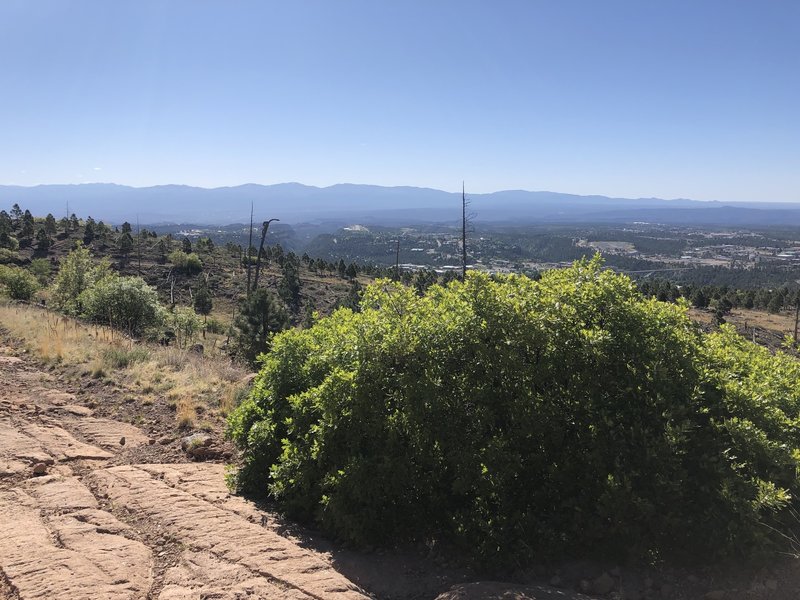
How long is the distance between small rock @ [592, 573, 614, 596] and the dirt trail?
1.71m

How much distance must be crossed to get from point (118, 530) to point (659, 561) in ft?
14.1

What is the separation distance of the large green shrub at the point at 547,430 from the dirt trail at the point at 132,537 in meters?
0.52

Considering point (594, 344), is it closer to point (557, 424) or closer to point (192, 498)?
point (557, 424)

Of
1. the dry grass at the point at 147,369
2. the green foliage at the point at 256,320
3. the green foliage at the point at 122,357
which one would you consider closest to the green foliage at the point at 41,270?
the green foliage at the point at 256,320

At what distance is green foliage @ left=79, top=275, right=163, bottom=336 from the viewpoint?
1789 centimetres

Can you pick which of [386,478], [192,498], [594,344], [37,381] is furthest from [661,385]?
[37,381]

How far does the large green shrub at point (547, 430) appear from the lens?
3562 mm

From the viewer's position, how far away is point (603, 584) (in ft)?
11.6

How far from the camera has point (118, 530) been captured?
4109mm

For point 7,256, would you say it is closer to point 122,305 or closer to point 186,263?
point 186,263

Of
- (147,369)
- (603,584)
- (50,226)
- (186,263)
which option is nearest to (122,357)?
(147,369)

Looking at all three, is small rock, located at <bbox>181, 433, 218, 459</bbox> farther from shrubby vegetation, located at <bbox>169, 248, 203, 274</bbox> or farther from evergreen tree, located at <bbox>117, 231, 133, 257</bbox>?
evergreen tree, located at <bbox>117, 231, 133, 257</bbox>

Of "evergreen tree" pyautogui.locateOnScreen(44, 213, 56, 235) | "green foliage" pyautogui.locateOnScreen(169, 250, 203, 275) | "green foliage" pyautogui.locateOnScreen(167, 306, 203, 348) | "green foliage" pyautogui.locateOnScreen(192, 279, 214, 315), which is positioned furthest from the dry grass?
"evergreen tree" pyautogui.locateOnScreen(44, 213, 56, 235)

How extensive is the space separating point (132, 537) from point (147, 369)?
229 inches
